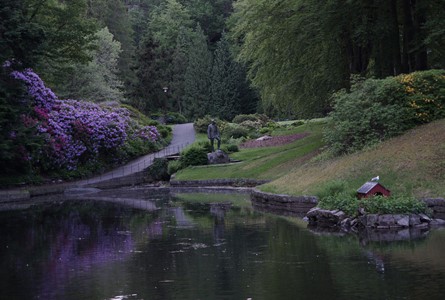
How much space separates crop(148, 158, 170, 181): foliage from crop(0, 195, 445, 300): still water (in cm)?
1983

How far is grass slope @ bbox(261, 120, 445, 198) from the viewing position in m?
19.3

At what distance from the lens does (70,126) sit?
40875 millimetres

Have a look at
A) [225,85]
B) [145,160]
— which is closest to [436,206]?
[145,160]

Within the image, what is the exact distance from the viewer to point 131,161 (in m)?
45.9

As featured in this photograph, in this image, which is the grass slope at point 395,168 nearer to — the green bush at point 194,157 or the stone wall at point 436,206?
the stone wall at point 436,206

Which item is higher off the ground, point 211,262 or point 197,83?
point 197,83

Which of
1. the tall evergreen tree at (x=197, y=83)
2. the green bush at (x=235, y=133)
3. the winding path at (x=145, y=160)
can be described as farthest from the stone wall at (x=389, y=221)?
the tall evergreen tree at (x=197, y=83)

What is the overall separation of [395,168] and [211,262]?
9075 mm

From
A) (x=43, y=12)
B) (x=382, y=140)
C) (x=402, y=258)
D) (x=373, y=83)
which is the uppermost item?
(x=43, y=12)

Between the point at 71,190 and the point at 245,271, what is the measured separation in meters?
26.0

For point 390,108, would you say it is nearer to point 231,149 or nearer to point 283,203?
point 283,203

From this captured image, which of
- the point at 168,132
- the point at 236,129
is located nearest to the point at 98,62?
the point at 168,132

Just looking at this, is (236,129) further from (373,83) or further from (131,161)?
(373,83)

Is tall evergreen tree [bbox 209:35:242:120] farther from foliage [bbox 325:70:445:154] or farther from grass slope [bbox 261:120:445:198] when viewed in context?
grass slope [bbox 261:120:445:198]
